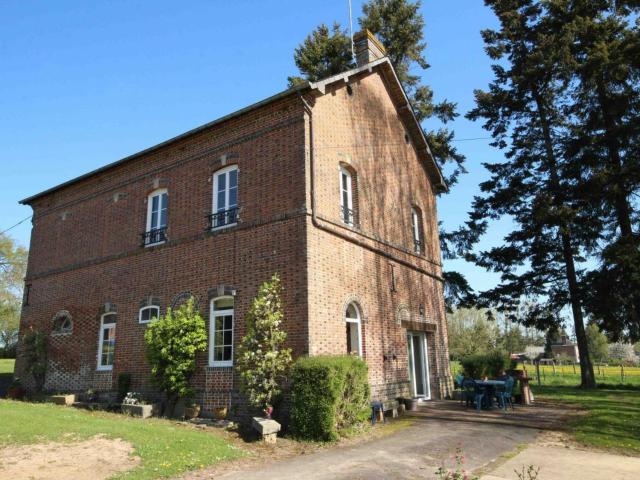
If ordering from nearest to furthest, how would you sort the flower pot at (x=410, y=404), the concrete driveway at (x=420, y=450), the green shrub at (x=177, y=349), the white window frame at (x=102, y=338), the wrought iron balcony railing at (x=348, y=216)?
the concrete driveway at (x=420, y=450) → the green shrub at (x=177, y=349) → the wrought iron balcony railing at (x=348, y=216) → the flower pot at (x=410, y=404) → the white window frame at (x=102, y=338)

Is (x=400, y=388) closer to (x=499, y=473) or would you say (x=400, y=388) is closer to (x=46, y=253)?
(x=499, y=473)

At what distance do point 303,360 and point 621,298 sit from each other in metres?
17.9

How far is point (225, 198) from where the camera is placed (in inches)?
522

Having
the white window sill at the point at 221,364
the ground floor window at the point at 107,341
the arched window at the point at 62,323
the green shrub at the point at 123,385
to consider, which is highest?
the arched window at the point at 62,323

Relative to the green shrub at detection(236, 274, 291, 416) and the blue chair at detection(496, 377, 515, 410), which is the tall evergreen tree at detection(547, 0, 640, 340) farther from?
the green shrub at detection(236, 274, 291, 416)

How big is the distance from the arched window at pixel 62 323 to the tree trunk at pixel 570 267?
71.7ft

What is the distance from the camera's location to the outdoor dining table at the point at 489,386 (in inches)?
523

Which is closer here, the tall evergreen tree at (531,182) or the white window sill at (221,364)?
the white window sill at (221,364)

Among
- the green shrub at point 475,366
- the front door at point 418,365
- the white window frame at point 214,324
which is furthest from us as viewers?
the green shrub at point 475,366

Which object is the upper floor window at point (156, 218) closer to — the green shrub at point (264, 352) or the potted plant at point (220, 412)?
the green shrub at point (264, 352)

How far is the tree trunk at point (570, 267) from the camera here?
2212 cm

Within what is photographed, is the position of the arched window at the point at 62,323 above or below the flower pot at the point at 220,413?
above

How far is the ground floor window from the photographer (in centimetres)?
1488

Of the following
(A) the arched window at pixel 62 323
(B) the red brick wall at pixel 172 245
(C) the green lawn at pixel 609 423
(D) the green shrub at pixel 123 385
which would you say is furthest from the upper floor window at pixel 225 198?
(C) the green lawn at pixel 609 423
